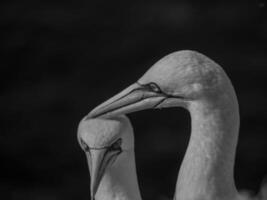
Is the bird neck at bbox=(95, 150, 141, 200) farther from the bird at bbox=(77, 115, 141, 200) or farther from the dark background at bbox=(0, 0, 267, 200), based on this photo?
the dark background at bbox=(0, 0, 267, 200)

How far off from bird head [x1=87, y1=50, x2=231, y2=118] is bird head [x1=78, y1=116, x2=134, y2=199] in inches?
12.5

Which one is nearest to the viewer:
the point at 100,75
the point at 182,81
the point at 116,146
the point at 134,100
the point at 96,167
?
the point at 182,81

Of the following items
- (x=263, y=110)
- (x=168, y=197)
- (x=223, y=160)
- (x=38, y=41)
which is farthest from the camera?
(x=38, y=41)

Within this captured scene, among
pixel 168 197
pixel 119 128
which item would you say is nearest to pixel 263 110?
pixel 168 197

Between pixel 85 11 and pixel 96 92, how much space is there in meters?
1.10

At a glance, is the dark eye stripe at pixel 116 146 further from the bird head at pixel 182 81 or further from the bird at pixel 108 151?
the bird head at pixel 182 81

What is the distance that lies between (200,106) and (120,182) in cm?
93

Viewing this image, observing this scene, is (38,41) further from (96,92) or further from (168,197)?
(168,197)

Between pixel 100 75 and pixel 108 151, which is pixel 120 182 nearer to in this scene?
pixel 108 151

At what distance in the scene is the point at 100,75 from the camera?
9070 mm

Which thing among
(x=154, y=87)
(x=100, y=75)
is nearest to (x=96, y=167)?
(x=154, y=87)

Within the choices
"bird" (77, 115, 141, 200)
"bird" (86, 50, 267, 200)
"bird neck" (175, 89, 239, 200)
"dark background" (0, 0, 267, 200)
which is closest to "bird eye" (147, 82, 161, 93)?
"bird" (86, 50, 267, 200)

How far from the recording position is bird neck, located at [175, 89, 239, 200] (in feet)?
14.3

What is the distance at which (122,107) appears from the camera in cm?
458
